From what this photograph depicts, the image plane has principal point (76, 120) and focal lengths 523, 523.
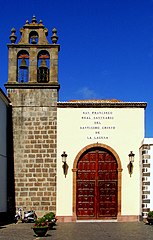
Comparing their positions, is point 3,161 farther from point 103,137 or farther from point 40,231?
point 40,231

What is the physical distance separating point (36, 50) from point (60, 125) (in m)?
3.72

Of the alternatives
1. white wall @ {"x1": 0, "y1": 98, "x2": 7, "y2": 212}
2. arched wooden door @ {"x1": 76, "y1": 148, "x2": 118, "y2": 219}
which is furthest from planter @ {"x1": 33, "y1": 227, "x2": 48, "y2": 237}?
arched wooden door @ {"x1": 76, "y1": 148, "x2": 118, "y2": 219}

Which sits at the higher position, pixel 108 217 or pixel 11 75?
pixel 11 75

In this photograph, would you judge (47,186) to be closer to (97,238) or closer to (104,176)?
(104,176)

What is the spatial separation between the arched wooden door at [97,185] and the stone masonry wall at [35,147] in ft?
4.15

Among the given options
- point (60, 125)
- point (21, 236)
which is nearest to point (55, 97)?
point (60, 125)

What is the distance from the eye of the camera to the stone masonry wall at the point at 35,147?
23703 millimetres

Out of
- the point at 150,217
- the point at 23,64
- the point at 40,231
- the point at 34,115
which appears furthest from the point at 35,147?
the point at 40,231

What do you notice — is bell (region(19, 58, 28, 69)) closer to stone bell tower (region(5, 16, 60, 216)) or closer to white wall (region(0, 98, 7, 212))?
stone bell tower (region(5, 16, 60, 216))

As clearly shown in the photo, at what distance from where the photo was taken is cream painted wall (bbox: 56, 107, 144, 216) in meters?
23.8

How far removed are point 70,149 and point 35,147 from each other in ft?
5.28

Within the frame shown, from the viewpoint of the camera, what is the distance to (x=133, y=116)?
79.4 ft

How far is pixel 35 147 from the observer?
78.8 feet

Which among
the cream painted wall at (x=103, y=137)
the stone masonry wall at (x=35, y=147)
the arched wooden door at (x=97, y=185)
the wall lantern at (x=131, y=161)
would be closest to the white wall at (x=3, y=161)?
the stone masonry wall at (x=35, y=147)
